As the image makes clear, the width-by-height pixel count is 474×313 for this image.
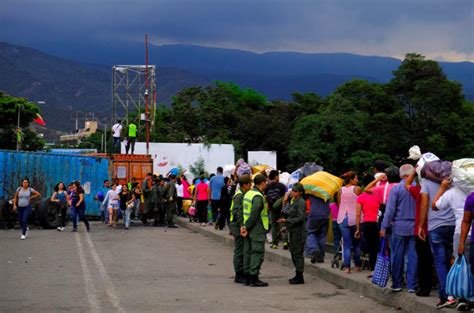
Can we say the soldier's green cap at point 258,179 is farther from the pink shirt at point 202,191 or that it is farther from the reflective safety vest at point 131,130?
the reflective safety vest at point 131,130

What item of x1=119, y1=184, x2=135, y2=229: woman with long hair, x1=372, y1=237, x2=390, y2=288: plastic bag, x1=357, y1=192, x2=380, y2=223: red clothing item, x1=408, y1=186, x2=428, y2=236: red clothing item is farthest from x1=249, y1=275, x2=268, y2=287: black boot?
x1=119, y1=184, x2=135, y2=229: woman with long hair

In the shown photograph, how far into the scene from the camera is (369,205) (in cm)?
1383

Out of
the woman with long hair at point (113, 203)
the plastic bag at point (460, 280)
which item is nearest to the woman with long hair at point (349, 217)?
the plastic bag at point (460, 280)

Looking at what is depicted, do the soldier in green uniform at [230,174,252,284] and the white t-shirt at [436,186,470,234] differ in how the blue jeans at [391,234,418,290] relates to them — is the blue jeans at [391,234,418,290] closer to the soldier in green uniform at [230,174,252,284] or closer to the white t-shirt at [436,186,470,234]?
the white t-shirt at [436,186,470,234]

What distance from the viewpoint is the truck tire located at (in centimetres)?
2905

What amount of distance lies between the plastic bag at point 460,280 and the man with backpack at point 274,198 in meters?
9.51

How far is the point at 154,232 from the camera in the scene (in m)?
28.1

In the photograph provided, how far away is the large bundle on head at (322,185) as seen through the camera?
15938 mm

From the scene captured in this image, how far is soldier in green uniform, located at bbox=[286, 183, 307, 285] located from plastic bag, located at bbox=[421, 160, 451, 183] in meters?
3.58

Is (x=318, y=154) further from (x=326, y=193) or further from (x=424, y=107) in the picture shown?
(x=326, y=193)

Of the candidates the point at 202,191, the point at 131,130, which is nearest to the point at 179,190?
the point at 202,191

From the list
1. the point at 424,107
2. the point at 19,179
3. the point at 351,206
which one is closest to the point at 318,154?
the point at 424,107

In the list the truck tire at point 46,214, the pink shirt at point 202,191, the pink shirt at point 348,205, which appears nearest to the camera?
the pink shirt at point 348,205

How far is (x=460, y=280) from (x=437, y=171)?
5.46ft
